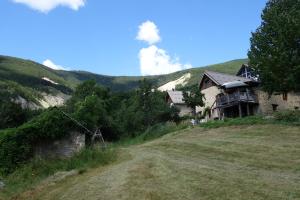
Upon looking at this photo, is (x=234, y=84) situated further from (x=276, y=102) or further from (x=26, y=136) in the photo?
(x=26, y=136)

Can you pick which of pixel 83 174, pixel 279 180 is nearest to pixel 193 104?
pixel 83 174

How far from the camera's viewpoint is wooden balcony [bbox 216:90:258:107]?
56.1 metres

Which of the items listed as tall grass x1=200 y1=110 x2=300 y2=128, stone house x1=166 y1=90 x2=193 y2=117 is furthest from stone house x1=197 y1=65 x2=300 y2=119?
stone house x1=166 y1=90 x2=193 y2=117

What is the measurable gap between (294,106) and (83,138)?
30756 mm

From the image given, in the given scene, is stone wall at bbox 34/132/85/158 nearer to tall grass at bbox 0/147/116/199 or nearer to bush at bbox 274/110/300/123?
tall grass at bbox 0/147/116/199

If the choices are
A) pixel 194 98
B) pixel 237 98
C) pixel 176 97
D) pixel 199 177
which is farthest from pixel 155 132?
pixel 199 177

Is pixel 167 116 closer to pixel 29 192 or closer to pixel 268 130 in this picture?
pixel 268 130

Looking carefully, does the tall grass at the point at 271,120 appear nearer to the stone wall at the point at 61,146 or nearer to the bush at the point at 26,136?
the stone wall at the point at 61,146

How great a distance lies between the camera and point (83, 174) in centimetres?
2338

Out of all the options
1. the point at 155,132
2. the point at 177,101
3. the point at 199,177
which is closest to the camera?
the point at 199,177

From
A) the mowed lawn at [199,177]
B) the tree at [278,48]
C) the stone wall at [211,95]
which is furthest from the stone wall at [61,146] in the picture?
the stone wall at [211,95]

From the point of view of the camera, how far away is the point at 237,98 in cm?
5597

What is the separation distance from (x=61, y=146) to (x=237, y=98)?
2564 centimetres

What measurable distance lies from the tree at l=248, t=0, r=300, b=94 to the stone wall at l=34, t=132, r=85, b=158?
16.7m
